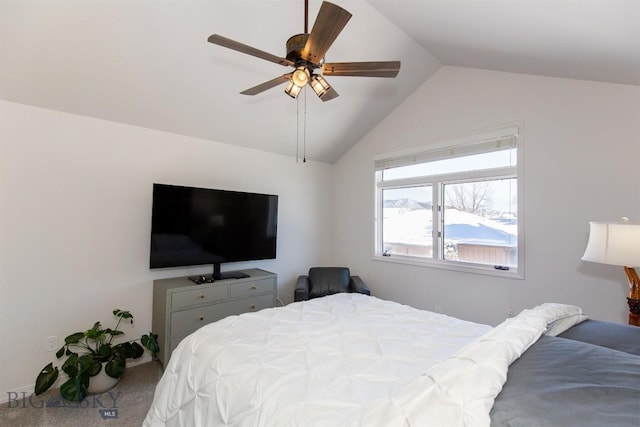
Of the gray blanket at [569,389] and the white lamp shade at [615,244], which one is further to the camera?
the white lamp shade at [615,244]

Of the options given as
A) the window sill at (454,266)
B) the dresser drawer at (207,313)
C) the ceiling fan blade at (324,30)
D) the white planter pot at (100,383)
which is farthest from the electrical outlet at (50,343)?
the window sill at (454,266)

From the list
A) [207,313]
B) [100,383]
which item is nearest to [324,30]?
[207,313]

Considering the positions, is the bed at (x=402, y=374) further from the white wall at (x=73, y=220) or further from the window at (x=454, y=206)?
the white wall at (x=73, y=220)

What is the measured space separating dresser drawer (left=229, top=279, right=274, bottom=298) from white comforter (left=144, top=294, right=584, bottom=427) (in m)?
1.08

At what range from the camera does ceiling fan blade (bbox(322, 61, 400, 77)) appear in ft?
5.51

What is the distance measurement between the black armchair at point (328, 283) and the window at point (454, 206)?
57 cm

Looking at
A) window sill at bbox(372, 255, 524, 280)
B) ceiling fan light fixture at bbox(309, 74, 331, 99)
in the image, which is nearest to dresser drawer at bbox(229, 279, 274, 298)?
window sill at bbox(372, 255, 524, 280)

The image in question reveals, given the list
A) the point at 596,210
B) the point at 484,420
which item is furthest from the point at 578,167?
the point at 484,420

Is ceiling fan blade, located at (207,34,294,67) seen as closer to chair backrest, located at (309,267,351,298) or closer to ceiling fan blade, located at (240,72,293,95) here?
ceiling fan blade, located at (240,72,293,95)

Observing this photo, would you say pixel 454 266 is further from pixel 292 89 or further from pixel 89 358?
pixel 89 358

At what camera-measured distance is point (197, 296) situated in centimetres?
266

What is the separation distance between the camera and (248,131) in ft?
10.8

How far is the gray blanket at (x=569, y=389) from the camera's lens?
78 centimetres

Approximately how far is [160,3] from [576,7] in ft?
8.33
